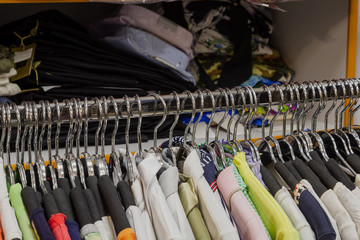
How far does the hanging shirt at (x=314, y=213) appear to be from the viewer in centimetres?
55

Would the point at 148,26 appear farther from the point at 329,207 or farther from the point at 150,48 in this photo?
the point at 329,207

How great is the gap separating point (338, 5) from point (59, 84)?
0.71m

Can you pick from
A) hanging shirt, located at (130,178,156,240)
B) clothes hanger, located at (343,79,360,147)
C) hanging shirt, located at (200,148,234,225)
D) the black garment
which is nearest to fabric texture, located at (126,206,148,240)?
hanging shirt, located at (130,178,156,240)

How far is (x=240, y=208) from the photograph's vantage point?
569 mm

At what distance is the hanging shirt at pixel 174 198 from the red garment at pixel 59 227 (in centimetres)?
14

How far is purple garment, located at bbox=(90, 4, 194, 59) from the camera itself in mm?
1064

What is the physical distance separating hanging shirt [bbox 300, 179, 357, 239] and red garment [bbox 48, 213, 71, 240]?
34cm

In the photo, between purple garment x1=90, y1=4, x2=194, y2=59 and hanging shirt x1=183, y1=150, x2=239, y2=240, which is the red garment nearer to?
hanging shirt x1=183, y1=150, x2=239, y2=240

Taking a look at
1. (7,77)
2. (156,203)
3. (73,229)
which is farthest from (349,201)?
(7,77)

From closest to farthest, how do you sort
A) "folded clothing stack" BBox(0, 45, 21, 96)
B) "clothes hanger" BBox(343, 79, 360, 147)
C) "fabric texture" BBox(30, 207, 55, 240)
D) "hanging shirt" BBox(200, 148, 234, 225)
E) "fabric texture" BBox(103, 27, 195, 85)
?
"fabric texture" BBox(30, 207, 55, 240), "hanging shirt" BBox(200, 148, 234, 225), "clothes hanger" BBox(343, 79, 360, 147), "folded clothing stack" BBox(0, 45, 21, 96), "fabric texture" BBox(103, 27, 195, 85)

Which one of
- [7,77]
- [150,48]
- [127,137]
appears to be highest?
[150,48]

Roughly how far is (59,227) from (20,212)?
0.07 meters

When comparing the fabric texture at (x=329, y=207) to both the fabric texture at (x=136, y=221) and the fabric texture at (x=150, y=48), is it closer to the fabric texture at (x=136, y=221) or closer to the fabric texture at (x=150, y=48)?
the fabric texture at (x=136, y=221)

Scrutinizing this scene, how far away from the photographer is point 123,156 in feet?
2.18
